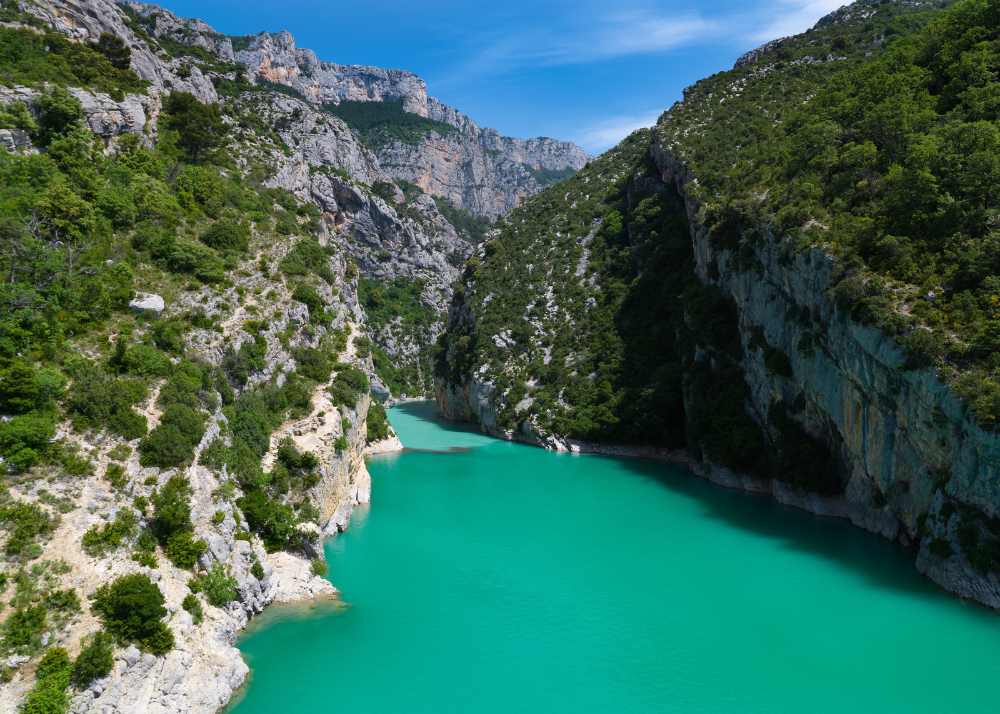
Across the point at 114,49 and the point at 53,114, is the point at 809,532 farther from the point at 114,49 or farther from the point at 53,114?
the point at 114,49

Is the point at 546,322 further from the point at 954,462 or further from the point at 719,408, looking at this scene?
the point at 954,462

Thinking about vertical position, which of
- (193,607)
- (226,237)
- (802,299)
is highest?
(226,237)

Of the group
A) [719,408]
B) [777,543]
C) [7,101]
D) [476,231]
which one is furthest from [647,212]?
[476,231]

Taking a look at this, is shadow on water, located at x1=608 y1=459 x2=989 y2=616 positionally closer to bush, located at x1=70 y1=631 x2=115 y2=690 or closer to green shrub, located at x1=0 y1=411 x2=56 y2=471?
bush, located at x1=70 y1=631 x2=115 y2=690

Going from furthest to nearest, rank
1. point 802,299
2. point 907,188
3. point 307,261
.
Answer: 1. point 307,261
2. point 802,299
3. point 907,188

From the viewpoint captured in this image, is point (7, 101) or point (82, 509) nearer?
point (82, 509)

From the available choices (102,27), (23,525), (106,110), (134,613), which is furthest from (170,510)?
(102,27)
